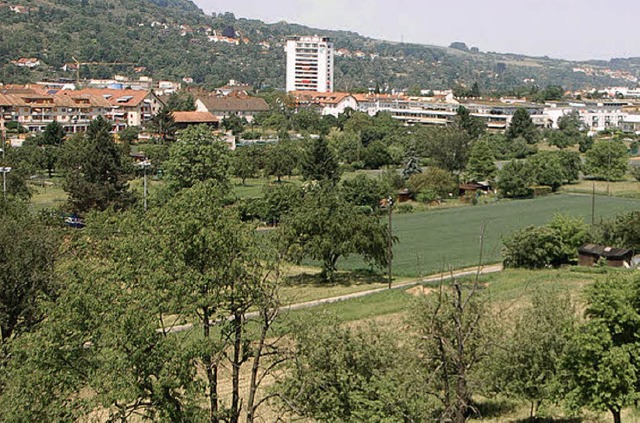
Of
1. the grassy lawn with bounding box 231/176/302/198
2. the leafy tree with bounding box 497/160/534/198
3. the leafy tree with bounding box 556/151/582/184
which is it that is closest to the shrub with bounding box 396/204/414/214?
the grassy lawn with bounding box 231/176/302/198

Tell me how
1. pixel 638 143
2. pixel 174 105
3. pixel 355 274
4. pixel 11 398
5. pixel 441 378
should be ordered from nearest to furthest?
pixel 11 398 → pixel 441 378 → pixel 355 274 → pixel 638 143 → pixel 174 105

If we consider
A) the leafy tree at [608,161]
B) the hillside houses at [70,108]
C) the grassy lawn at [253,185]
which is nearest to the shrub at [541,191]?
the leafy tree at [608,161]

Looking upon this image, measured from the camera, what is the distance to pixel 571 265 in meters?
29.8

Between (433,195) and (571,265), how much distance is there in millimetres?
17785

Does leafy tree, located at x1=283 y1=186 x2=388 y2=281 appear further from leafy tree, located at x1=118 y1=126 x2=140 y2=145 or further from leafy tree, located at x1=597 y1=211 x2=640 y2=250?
leafy tree, located at x1=118 y1=126 x2=140 y2=145

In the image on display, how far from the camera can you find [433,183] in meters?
48.0

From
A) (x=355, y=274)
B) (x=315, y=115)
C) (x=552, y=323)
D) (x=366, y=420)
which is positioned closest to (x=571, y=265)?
(x=355, y=274)

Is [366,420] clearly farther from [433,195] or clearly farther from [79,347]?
[433,195]

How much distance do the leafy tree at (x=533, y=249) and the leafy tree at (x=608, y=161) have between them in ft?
90.5

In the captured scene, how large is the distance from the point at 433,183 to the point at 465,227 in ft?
29.6

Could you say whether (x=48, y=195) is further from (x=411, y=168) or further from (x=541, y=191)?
(x=541, y=191)

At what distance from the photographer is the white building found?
140 meters

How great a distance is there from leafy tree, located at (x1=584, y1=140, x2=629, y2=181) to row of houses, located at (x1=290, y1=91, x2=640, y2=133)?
116 ft

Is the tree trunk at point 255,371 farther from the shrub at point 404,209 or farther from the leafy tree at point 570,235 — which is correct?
the shrub at point 404,209
